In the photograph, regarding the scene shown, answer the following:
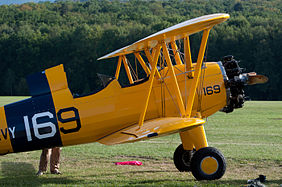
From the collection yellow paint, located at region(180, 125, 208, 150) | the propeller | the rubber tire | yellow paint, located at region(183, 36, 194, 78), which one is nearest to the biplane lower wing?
yellow paint, located at region(180, 125, 208, 150)

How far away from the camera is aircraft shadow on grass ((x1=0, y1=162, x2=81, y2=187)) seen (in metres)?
8.26

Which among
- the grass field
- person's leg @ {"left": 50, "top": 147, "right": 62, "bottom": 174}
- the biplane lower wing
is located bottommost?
the grass field

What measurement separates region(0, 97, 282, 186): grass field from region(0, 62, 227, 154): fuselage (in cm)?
93

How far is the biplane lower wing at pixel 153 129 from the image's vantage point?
7121 mm

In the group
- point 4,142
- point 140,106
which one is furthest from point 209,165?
point 4,142

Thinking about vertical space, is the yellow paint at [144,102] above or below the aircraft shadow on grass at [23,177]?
above

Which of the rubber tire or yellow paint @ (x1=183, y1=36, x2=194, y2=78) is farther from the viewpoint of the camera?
the rubber tire

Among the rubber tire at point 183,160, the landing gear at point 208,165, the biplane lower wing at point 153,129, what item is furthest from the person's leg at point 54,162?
the landing gear at point 208,165

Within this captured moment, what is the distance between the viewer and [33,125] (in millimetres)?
7969

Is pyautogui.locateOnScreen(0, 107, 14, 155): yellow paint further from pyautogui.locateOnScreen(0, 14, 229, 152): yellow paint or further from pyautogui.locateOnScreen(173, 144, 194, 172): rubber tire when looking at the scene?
pyautogui.locateOnScreen(173, 144, 194, 172): rubber tire

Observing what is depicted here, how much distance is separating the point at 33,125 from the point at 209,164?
3.43 m

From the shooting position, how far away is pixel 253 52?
65250 mm

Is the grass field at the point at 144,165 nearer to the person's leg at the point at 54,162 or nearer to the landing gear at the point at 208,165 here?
the landing gear at the point at 208,165

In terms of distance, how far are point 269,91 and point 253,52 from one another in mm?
7649
